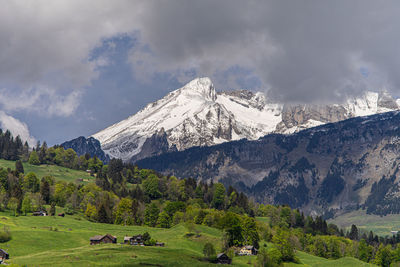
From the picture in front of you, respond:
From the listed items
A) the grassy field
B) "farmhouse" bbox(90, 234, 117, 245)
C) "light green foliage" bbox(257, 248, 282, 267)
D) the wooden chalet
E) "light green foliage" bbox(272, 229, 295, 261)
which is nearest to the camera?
the grassy field

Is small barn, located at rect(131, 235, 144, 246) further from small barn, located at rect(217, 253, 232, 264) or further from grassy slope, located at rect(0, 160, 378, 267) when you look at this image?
small barn, located at rect(217, 253, 232, 264)

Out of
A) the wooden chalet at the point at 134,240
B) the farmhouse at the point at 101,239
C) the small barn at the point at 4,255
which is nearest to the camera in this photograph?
the small barn at the point at 4,255

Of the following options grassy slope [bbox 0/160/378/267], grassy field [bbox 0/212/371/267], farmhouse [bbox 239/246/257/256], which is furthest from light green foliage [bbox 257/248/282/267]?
farmhouse [bbox 239/246/257/256]

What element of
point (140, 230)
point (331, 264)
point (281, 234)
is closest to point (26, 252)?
point (140, 230)

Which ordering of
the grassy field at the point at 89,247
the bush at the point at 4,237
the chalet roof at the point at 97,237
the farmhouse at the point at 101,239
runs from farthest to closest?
the chalet roof at the point at 97,237 → the farmhouse at the point at 101,239 → the bush at the point at 4,237 → the grassy field at the point at 89,247

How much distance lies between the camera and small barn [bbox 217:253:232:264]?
492 ft

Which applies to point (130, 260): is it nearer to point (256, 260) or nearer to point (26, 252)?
point (26, 252)

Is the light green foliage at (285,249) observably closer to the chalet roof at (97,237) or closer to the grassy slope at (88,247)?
the grassy slope at (88,247)

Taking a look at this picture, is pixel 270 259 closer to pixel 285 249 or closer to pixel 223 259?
pixel 223 259

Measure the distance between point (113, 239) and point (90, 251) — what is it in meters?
29.1

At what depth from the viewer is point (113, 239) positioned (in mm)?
165000

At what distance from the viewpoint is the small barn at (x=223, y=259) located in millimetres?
150038

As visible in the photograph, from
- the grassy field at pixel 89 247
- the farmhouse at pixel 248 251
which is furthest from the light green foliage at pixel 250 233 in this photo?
the grassy field at pixel 89 247

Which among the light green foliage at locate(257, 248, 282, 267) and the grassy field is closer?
the grassy field
